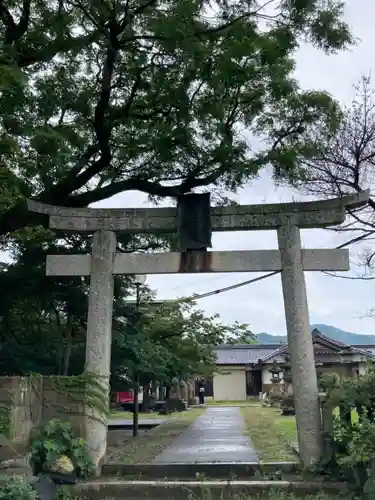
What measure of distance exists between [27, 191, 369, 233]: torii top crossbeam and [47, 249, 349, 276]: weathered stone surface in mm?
476

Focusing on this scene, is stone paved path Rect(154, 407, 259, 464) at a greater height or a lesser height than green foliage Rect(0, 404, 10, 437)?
lesser

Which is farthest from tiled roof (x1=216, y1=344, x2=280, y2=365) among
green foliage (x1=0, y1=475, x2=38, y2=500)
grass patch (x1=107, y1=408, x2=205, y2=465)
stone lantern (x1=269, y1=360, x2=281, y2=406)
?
green foliage (x1=0, y1=475, x2=38, y2=500)

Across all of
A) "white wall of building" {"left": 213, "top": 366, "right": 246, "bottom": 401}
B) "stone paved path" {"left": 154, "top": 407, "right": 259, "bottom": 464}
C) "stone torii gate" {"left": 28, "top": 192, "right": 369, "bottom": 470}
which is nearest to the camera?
"stone torii gate" {"left": 28, "top": 192, "right": 369, "bottom": 470}

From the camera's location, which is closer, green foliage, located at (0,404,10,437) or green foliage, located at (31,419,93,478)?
green foliage, located at (0,404,10,437)

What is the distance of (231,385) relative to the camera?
1847 inches

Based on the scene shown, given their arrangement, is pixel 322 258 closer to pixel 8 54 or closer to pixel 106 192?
pixel 106 192

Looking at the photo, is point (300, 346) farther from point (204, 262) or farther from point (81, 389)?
point (81, 389)

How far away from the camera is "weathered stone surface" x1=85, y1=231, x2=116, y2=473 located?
8.48m

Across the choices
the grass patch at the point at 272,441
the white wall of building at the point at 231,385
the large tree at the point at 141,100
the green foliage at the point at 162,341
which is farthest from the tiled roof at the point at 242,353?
the large tree at the point at 141,100

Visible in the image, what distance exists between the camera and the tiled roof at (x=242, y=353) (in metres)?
47.4

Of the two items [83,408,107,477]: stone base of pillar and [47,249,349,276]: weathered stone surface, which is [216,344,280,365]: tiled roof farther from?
[83,408,107,477]: stone base of pillar

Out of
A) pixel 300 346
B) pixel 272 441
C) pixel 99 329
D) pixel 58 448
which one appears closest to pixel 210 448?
pixel 272 441

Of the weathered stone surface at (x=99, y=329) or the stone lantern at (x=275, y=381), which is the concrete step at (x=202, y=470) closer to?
the weathered stone surface at (x=99, y=329)

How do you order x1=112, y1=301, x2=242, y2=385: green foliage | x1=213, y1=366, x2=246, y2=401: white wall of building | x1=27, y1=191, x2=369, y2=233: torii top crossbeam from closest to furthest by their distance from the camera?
x1=27, y1=191, x2=369, y2=233: torii top crossbeam → x1=112, y1=301, x2=242, y2=385: green foliage → x1=213, y1=366, x2=246, y2=401: white wall of building
